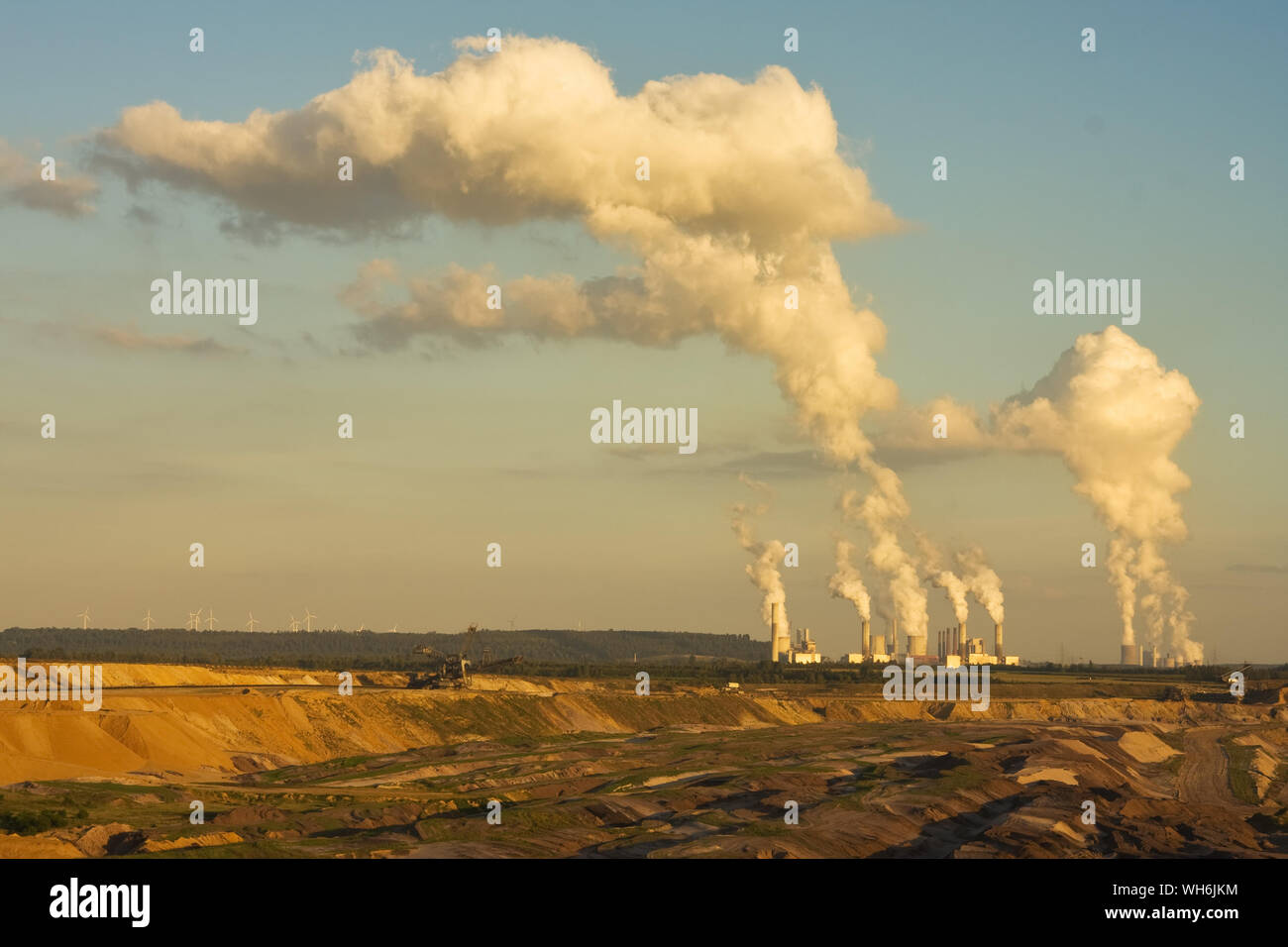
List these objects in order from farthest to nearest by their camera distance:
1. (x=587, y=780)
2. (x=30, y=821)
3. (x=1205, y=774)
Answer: (x=1205, y=774) → (x=587, y=780) → (x=30, y=821)

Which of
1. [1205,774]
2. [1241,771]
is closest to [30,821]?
[1205,774]

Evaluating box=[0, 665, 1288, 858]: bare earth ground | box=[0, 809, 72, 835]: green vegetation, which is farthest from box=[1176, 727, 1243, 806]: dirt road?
box=[0, 809, 72, 835]: green vegetation

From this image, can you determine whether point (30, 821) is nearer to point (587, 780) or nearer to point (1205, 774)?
point (587, 780)

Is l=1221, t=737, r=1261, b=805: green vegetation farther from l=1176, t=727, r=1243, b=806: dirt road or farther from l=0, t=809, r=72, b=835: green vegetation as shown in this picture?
l=0, t=809, r=72, b=835: green vegetation

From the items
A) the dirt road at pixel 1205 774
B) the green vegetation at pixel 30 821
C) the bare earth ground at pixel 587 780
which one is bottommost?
the dirt road at pixel 1205 774

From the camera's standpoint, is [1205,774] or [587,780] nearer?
[587,780]

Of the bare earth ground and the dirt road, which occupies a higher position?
the bare earth ground

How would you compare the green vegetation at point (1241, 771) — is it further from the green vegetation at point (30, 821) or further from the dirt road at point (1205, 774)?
the green vegetation at point (30, 821)

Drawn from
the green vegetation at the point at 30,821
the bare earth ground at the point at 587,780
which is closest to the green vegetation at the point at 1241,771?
the bare earth ground at the point at 587,780
